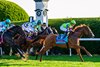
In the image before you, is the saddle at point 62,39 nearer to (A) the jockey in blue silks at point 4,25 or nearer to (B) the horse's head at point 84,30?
(B) the horse's head at point 84,30

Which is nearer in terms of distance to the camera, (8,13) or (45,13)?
(45,13)

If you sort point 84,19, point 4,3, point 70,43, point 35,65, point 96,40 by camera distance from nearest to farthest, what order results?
point 35,65 < point 70,43 < point 96,40 < point 84,19 < point 4,3

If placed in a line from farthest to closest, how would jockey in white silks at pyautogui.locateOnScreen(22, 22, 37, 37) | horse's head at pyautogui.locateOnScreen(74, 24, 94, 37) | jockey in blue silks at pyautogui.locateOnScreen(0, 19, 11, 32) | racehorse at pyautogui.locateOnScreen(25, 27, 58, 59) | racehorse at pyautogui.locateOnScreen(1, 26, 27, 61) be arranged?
jockey in white silks at pyautogui.locateOnScreen(22, 22, 37, 37), racehorse at pyautogui.locateOnScreen(25, 27, 58, 59), jockey in blue silks at pyautogui.locateOnScreen(0, 19, 11, 32), racehorse at pyautogui.locateOnScreen(1, 26, 27, 61), horse's head at pyautogui.locateOnScreen(74, 24, 94, 37)

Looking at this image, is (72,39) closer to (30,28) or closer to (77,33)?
(77,33)

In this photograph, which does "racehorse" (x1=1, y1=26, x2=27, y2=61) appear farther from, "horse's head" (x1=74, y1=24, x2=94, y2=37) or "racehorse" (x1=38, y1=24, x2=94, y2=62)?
"horse's head" (x1=74, y1=24, x2=94, y2=37)

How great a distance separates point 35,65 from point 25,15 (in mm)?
14110

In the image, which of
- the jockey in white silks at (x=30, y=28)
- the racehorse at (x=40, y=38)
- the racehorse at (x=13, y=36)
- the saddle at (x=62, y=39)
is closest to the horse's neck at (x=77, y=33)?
the saddle at (x=62, y=39)

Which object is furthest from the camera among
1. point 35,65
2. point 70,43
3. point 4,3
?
point 4,3

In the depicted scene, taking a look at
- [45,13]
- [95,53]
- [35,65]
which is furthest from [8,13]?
[35,65]

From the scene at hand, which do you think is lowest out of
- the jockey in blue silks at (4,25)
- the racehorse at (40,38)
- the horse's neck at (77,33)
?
the racehorse at (40,38)

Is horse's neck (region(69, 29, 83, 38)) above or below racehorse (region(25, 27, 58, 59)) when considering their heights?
above

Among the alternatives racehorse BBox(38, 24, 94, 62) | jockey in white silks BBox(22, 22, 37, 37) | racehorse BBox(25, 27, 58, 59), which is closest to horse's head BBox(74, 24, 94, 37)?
racehorse BBox(38, 24, 94, 62)

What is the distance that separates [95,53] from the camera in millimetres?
22156

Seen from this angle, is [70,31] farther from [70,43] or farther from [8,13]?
[8,13]
